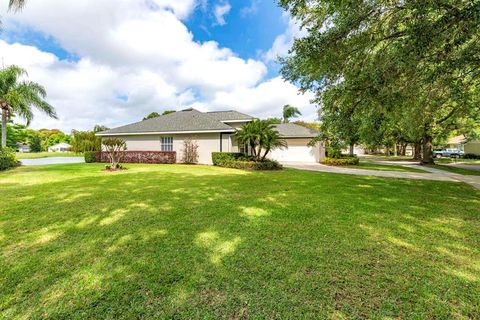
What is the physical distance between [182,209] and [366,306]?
4.32 m

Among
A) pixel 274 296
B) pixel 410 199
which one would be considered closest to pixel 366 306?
pixel 274 296

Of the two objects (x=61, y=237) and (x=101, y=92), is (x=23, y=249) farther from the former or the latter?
(x=101, y=92)

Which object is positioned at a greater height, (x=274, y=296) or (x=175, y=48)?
(x=175, y=48)

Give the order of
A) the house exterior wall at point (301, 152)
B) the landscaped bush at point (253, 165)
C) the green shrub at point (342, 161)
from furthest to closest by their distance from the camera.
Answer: the house exterior wall at point (301, 152)
the green shrub at point (342, 161)
the landscaped bush at point (253, 165)

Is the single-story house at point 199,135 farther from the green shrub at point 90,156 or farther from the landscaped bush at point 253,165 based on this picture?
the landscaped bush at point 253,165

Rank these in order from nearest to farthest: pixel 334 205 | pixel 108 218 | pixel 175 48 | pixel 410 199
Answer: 1. pixel 108 218
2. pixel 334 205
3. pixel 410 199
4. pixel 175 48

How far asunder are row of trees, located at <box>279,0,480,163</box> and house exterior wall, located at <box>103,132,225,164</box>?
34.2 ft

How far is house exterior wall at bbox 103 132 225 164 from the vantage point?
18.9 metres

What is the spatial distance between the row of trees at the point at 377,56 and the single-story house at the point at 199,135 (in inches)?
407

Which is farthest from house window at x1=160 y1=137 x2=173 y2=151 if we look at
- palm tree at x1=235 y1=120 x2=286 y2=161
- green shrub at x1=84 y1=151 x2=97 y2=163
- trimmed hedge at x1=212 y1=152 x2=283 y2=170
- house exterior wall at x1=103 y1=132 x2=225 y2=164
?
palm tree at x1=235 y1=120 x2=286 y2=161

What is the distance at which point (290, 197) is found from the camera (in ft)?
23.5

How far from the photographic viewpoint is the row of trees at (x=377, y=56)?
17.1ft

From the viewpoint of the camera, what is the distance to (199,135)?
19.4m

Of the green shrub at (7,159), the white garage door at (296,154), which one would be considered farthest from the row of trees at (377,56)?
the green shrub at (7,159)
